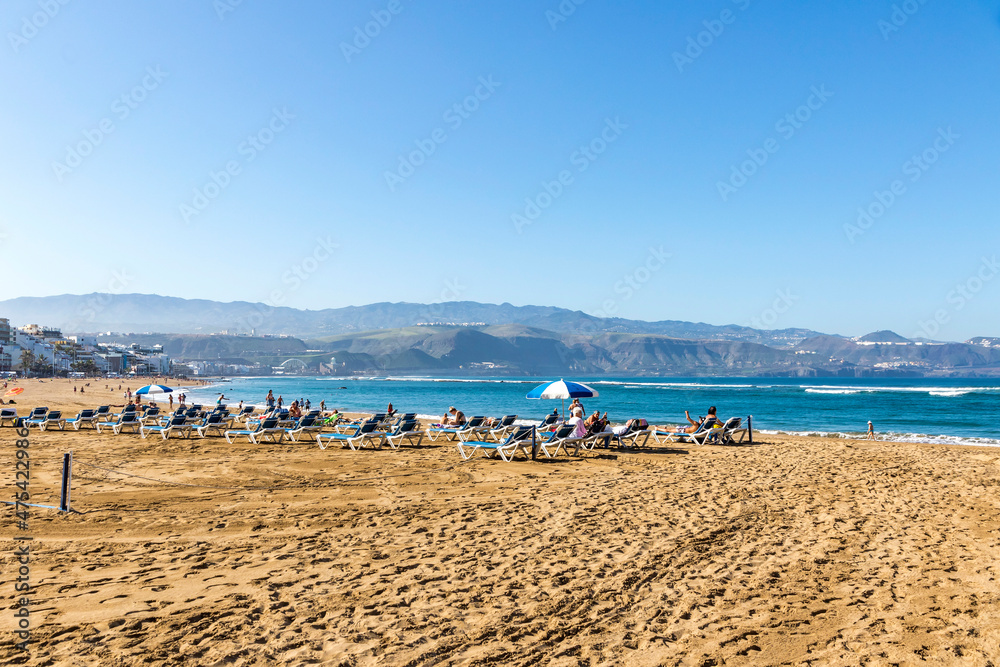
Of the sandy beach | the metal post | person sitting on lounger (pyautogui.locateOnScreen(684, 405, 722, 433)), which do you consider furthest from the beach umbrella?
the metal post

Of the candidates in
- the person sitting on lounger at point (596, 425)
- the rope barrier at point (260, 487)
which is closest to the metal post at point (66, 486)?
the rope barrier at point (260, 487)

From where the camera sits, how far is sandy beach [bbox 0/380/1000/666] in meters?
3.67

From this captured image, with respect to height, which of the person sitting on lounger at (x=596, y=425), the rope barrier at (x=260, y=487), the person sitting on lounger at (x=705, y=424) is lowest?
the rope barrier at (x=260, y=487)

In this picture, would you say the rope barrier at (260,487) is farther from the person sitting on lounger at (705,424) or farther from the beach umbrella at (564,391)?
the person sitting on lounger at (705,424)

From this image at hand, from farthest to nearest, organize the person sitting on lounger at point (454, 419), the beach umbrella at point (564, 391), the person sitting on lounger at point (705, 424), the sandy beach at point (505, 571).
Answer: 1. the person sitting on lounger at point (454, 419)
2. the person sitting on lounger at point (705, 424)
3. the beach umbrella at point (564, 391)
4. the sandy beach at point (505, 571)

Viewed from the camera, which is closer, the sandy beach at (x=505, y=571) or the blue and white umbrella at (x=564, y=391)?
the sandy beach at (x=505, y=571)

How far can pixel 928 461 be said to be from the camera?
1277 cm

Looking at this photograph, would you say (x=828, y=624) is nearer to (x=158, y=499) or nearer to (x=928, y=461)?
(x=158, y=499)

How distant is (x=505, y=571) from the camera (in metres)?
5.00

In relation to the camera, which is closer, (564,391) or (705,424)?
(564,391)

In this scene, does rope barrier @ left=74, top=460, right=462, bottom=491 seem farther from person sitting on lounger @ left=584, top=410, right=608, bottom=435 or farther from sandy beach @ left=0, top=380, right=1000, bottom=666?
person sitting on lounger @ left=584, top=410, right=608, bottom=435

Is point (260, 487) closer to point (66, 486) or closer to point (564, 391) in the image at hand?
point (66, 486)

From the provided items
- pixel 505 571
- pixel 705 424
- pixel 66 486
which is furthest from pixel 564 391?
pixel 66 486

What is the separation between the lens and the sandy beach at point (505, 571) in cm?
367
